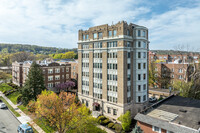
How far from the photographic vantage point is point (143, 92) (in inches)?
1316

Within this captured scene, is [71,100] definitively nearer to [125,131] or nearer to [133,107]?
[125,131]

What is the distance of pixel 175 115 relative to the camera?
22.2 meters

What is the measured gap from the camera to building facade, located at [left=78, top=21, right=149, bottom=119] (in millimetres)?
30641

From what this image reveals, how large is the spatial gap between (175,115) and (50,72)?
4424 centimetres

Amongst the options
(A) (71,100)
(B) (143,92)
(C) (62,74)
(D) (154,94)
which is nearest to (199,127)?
(B) (143,92)

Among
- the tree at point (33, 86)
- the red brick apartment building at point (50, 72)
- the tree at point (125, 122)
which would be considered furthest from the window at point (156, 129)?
the red brick apartment building at point (50, 72)

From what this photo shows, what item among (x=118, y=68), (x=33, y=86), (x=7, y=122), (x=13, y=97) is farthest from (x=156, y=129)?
(x=13, y=97)

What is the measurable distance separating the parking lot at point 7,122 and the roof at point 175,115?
24522 mm

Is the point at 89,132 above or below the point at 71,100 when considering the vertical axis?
below

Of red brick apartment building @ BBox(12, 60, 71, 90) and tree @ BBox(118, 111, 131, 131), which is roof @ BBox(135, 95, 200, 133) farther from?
red brick apartment building @ BBox(12, 60, 71, 90)

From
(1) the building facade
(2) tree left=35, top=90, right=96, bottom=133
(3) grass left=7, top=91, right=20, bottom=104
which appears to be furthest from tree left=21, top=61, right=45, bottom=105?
(2) tree left=35, top=90, right=96, bottom=133

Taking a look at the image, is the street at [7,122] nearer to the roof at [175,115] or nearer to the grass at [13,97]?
the grass at [13,97]

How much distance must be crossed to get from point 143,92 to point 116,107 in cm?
788

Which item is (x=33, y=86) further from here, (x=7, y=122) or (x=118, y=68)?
(x=118, y=68)
